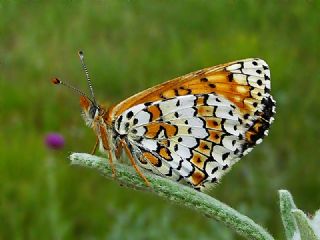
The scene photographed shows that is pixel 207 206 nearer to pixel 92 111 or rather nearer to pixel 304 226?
pixel 304 226

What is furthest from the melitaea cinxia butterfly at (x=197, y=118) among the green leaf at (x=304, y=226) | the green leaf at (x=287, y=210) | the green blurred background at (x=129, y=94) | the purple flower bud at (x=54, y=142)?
the purple flower bud at (x=54, y=142)

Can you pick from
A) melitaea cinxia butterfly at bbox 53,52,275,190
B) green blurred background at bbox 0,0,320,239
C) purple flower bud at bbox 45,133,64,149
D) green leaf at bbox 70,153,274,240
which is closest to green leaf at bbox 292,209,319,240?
green leaf at bbox 70,153,274,240

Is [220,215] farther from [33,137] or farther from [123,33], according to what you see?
[123,33]

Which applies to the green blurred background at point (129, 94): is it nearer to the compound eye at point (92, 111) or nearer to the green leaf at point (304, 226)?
the compound eye at point (92, 111)

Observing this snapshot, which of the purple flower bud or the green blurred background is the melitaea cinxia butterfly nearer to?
the green blurred background

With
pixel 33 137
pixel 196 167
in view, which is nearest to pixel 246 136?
pixel 196 167

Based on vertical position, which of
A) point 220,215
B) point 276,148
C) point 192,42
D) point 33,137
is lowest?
point 220,215
